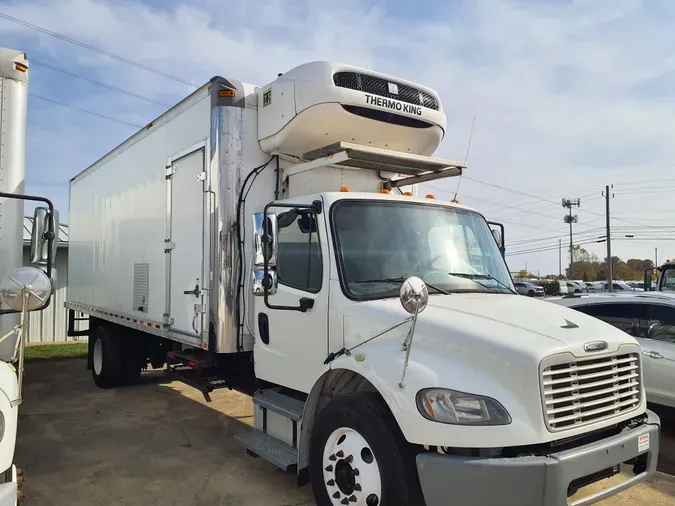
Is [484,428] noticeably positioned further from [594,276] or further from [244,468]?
[594,276]

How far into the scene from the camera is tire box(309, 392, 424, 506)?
331 cm

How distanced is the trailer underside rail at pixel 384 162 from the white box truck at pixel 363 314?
0.9 inches

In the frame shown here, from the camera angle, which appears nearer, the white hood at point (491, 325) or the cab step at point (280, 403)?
the white hood at point (491, 325)

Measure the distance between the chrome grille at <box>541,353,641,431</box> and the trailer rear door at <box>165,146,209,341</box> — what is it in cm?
338

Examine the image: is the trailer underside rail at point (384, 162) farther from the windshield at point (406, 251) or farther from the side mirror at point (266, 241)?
the side mirror at point (266, 241)

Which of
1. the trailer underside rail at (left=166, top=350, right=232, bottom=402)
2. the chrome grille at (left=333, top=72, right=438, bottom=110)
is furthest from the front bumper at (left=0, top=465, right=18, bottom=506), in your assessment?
the chrome grille at (left=333, top=72, right=438, bottom=110)

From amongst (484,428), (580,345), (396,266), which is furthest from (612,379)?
(396,266)

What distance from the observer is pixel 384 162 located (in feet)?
17.2

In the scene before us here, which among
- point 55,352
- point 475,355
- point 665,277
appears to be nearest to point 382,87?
point 475,355

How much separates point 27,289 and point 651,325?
6.69 m

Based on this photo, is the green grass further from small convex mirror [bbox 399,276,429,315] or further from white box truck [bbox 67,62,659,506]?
small convex mirror [bbox 399,276,429,315]

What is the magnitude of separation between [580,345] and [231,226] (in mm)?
3288

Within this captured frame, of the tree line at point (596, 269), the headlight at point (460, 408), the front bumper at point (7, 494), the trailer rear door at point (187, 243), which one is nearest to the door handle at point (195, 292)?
the trailer rear door at point (187, 243)

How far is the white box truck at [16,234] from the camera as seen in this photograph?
11.1ft
